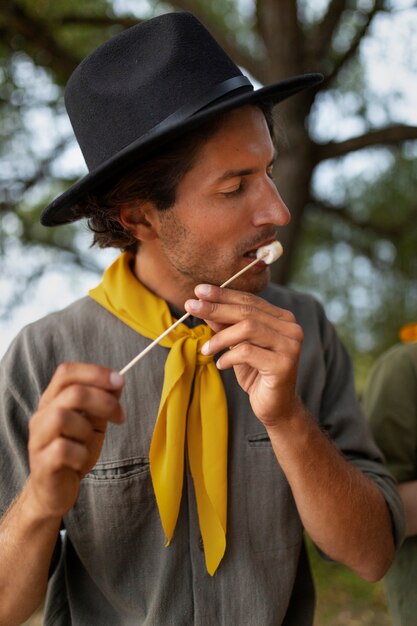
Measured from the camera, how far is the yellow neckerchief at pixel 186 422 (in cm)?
172

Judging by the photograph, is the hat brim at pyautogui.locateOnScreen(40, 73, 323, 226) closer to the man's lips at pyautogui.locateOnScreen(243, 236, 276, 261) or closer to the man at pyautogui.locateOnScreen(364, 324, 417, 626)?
the man's lips at pyautogui.locateOnScreen(243, 236, 276, 261)

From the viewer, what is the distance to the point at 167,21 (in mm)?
1751

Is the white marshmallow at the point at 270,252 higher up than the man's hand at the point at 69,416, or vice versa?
the white marshmallow at the point at 270,252

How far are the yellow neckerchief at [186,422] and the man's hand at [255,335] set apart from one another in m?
0.23

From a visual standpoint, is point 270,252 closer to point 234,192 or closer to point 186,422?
point 234,192

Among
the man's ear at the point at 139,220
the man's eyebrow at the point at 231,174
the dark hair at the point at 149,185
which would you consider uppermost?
the dark hair at the point at 149,185

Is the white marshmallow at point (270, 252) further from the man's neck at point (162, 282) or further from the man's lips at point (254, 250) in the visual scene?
the man's neck at point (162, 282)

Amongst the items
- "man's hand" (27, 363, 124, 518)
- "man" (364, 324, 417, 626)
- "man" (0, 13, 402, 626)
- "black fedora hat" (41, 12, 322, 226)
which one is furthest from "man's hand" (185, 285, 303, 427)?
"man" (364, 324, 417, 626)

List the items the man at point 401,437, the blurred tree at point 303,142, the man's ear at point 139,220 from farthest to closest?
the blurred tree at point 303,142 → the man at point 401,437 → the man's ear at point 139,220

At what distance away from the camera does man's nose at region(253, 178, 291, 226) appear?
1730mm

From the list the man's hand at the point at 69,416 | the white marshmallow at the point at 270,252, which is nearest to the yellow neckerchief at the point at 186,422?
the white marshmallow at the point at 270,252

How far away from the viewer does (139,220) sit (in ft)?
6.31

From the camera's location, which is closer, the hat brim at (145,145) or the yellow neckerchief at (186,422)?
the hat brim at (145,145)

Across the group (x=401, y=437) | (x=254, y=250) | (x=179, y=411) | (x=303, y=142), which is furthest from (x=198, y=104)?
(x=303, y=142)
